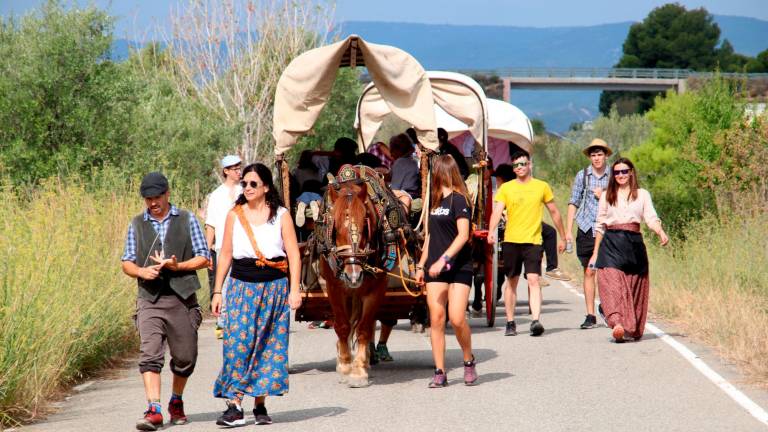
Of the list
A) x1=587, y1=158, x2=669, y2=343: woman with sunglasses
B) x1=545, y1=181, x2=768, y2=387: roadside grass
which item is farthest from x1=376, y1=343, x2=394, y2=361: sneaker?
x1=545, y1=181, x2=768, y2=387: roadside grass

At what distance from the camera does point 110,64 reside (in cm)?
2492

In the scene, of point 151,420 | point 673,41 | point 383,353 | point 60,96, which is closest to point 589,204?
point 383,353

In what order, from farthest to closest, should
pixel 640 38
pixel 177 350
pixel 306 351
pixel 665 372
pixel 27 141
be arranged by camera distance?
pixel 640 38, pixel 27 141, pixel 306 351, pixel 665 372, pixel 177 350

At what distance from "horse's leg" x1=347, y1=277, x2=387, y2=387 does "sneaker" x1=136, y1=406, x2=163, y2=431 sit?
8.74 ft

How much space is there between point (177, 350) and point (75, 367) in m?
2.98

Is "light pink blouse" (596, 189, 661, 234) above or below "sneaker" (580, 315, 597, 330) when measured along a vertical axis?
above

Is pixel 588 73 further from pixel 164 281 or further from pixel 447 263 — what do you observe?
pixel 164 281

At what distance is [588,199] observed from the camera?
55.8ft

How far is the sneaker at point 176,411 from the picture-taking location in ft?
33.4

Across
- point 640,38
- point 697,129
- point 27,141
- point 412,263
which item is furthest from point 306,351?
point 640,38

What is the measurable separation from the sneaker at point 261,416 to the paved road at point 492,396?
97mm

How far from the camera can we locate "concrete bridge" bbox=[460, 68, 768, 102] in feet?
425

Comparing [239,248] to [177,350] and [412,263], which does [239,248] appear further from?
[412,263]

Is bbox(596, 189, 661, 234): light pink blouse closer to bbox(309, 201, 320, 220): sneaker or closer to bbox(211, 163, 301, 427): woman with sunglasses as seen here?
bbox(309, 201, 320, 220): sneaker
